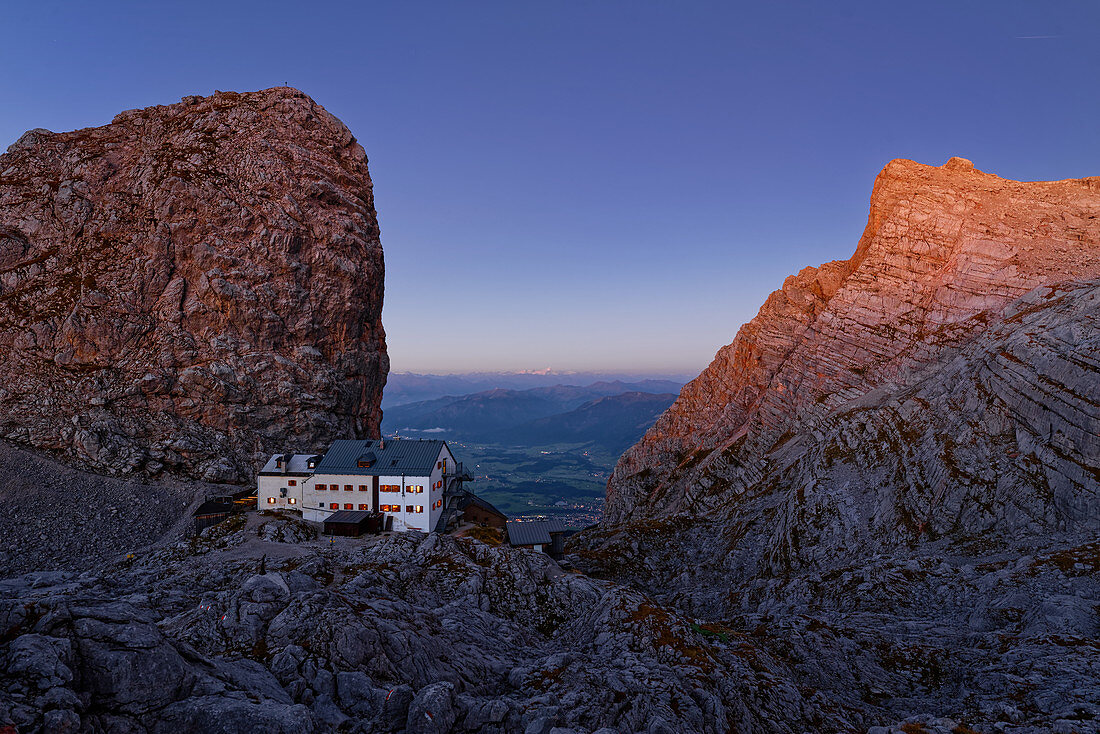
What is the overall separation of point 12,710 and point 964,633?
63095 millimetres

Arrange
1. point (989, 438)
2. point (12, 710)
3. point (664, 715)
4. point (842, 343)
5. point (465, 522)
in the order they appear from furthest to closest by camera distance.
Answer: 1. point (842, 343)
2. point (465, 522)
3. point (989, 438)
4. point (664, 715)
5. point (12, 710)

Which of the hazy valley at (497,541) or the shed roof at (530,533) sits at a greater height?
the hazy valley at (497,541)

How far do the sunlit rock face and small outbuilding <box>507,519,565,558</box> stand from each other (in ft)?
137

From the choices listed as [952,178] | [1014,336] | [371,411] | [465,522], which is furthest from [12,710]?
[952,178]

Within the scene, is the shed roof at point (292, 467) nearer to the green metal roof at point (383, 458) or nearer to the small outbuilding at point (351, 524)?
the green metal roof at point (383, 458)

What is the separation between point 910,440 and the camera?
79625mm

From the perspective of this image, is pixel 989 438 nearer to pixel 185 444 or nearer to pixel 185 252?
pixel 185 444

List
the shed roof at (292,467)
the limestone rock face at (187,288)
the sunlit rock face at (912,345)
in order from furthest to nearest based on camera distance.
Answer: the limestone rock face at (187,288) → the shed roof at (292,467) → the sunlit rock face at (912,345)

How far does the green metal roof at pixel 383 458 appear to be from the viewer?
78.4 metres

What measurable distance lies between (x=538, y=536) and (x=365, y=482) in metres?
28.7

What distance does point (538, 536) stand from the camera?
74.9 meters

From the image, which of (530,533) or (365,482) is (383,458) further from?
(530,533)

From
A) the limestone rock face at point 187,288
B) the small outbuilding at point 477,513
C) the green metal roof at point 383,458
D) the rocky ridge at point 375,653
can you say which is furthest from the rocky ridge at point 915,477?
the limestone rock face at point 187,288

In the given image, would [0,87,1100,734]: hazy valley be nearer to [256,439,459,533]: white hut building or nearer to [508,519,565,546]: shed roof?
[256,439,459,533]: white hut building
